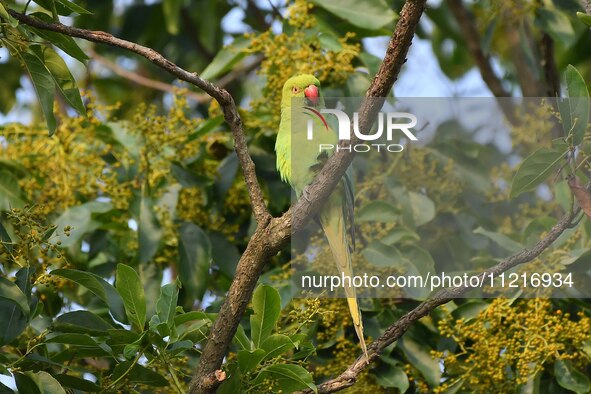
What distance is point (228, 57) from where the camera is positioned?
334 centimetres

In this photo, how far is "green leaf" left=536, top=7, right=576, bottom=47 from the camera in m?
3.46

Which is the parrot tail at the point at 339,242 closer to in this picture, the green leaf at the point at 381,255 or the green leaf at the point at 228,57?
the green leaf at the point at 381,255

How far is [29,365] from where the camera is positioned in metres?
2.35

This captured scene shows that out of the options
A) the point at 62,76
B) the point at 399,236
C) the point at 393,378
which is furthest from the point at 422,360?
the point at 62,76

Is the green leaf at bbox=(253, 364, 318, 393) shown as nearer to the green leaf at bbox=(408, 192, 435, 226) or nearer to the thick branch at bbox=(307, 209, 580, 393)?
the thick branch at bbox=(307, 209, 580, 393)

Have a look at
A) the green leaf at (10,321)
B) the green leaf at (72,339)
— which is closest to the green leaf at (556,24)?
the green leaf at (72,339)

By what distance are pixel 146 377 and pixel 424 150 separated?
151cm

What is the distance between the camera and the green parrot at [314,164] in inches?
98.7

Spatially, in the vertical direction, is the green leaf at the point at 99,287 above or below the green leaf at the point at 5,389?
above

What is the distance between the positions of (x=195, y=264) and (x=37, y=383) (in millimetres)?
993

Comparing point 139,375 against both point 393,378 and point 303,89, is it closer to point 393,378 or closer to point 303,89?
point 393,378

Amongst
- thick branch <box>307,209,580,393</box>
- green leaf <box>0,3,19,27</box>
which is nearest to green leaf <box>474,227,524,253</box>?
thick branch <box>307,209,580,393</box>

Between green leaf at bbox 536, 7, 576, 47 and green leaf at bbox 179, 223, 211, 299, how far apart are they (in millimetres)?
1459

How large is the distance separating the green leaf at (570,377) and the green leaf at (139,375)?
1.08 m
